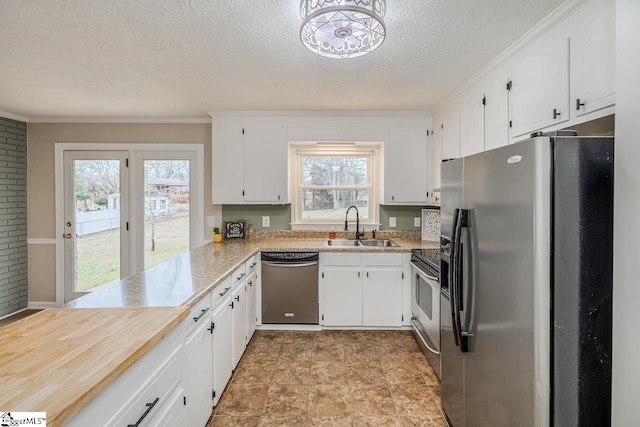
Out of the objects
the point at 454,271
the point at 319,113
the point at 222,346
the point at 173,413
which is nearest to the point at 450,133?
the point at 319,113

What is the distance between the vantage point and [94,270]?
3.92 m

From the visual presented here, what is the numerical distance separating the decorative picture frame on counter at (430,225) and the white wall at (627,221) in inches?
108

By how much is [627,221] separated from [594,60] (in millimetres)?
922

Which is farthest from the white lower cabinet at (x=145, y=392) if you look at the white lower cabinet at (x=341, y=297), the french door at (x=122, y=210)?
the french door at (x=122, y=210)

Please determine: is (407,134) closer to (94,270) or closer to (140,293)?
(140,293)

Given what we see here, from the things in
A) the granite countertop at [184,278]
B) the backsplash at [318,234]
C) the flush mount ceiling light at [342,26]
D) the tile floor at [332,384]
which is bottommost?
the tile floor at [332,384]

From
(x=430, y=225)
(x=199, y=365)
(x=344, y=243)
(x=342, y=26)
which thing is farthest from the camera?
(x=430, y=225)

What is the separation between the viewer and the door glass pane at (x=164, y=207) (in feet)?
12.8

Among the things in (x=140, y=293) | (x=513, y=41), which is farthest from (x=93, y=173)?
(x=513, y=41)

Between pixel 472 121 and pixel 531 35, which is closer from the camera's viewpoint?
pixel 531 35

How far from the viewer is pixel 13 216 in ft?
12.3

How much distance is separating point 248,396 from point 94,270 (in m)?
2.89

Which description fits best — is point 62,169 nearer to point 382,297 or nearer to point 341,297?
point 341,297

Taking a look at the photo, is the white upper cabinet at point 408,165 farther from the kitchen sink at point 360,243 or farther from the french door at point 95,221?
Result: the french door at point 95,221
